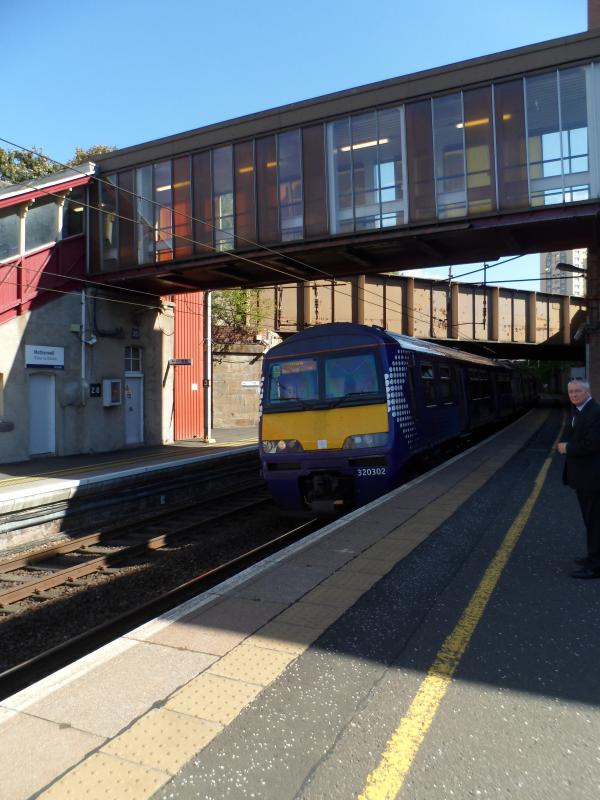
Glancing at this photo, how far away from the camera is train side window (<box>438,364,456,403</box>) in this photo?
39.6ft

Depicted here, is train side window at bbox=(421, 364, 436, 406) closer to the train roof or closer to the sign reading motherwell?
the train roof

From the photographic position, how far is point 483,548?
19.0ft

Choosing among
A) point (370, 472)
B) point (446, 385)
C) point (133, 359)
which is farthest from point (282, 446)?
point (133, 359)

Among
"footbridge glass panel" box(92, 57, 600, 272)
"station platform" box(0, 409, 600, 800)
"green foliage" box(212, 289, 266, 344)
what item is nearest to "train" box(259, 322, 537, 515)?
"station platform" box(0, 409, 600, 800)

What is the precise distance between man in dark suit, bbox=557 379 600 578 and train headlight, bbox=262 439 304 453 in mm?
4768

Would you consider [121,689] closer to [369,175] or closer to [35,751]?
[35,751]

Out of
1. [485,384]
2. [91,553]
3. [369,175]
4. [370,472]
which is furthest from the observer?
[485,384]

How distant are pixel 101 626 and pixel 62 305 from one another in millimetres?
13094

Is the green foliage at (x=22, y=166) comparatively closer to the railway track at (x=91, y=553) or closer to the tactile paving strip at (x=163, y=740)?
the railway track at (x=91, y=553)

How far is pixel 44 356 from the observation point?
15906mm

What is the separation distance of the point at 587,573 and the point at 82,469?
11.6 meters

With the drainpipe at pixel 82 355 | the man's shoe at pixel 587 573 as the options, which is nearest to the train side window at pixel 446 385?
the man's shoe at pixel 587 573

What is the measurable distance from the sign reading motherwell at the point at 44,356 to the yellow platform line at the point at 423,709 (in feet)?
45.5

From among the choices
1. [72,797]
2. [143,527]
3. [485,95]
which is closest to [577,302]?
[485,95]
